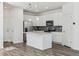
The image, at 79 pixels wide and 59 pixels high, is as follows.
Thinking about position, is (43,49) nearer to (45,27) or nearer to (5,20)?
(45,27)

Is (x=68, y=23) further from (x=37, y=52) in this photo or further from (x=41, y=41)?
(x=37, y=52)

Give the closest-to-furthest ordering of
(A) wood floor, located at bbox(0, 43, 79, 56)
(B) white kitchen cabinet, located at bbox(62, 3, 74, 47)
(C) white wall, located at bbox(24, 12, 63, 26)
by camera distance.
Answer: (A) wood floor, located at bbox(0, 43, 79, 56) < (B) white kitchen cabinet, located at bbox(62, 3, 74, 47) < (C) white wall, located at bbox(24, 12, 63, 26)

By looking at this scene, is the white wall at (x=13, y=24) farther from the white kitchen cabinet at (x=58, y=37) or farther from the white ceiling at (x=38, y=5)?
the white kitchen cabinet at (x=58, y=37)

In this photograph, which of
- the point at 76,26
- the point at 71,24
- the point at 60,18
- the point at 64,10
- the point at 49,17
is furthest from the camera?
the point at 49,17

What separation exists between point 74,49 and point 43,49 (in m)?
1.67

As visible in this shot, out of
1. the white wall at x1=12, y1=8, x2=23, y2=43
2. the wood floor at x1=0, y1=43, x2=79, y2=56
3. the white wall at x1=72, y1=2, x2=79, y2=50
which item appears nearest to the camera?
the wood floor at x1=0, y1=43, x2=79, y2=56

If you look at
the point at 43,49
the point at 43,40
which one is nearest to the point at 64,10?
A: the point at 43,40

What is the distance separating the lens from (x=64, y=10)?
522 cm

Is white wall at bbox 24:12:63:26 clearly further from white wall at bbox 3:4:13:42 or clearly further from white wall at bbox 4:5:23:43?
white wall at bbox 3:4:13:42

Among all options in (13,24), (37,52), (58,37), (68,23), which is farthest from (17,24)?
(68,23)

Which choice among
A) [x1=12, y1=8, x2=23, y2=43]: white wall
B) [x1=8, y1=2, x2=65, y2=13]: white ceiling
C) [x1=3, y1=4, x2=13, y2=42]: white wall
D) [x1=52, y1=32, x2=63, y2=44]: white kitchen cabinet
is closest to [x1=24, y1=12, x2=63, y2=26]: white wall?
[x1=8, y1=2, x2=65, y2=13]: white ceiling

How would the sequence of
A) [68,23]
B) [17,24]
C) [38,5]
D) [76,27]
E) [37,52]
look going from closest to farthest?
[37,52] → [76,27] → [68,23] → [38,5] → [17,24]

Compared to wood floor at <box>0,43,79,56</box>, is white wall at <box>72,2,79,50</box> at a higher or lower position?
higher

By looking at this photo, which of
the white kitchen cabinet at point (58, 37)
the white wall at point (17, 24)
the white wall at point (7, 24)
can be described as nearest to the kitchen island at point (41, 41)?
the white kitchen cabinet at point (58, 37)
